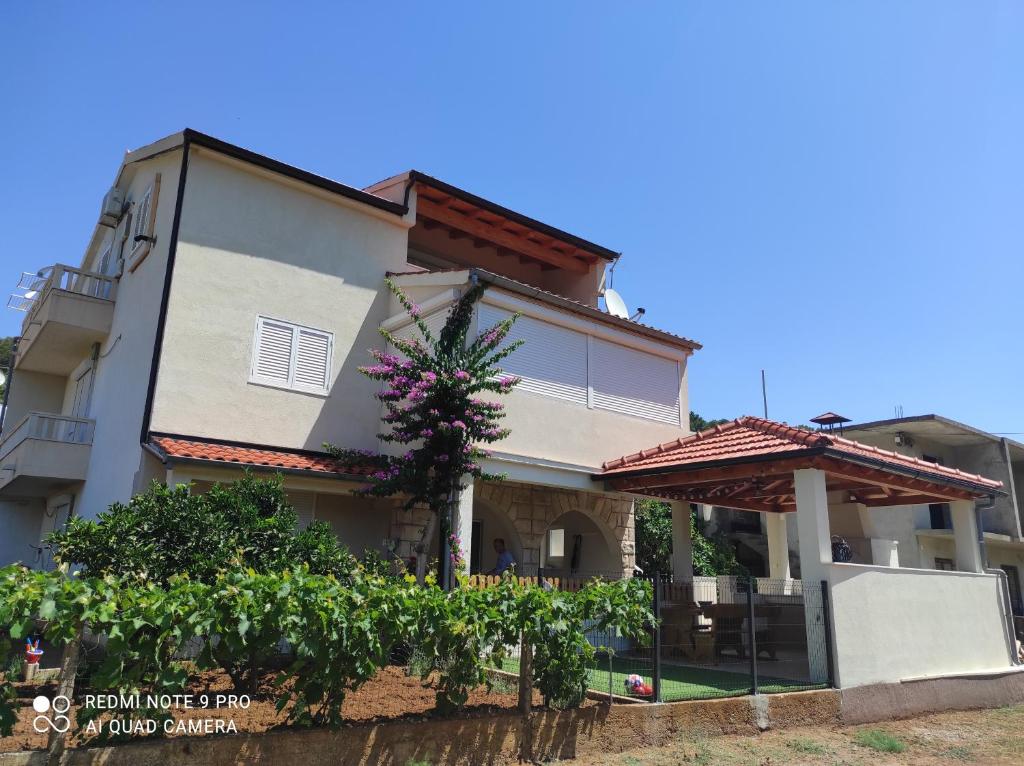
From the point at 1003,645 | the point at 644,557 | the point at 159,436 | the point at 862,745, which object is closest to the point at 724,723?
the point at 862,745

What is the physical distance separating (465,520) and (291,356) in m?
4.42

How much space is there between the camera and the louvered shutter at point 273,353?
1298cm

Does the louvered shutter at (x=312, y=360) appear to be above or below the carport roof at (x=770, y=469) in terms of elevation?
above

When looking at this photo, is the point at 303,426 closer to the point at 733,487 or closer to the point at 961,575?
the point at 733,487

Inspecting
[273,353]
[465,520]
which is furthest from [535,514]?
[273,353]

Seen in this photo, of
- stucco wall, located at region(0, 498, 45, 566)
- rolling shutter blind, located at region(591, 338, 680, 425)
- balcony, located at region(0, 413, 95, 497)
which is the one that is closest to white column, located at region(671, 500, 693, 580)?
rolling shutter blind, located at region(591, 338, 680, 425)

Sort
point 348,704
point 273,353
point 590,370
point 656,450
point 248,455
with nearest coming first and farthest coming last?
point 348,704 → point 248,455 → point 273,353 → point 656,450 → point 590,370

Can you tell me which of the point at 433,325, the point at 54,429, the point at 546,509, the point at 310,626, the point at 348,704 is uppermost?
the point at 433,325

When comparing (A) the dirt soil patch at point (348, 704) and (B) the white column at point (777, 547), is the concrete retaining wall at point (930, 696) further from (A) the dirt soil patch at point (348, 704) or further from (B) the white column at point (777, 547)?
(B) the white column at point (777, 547)

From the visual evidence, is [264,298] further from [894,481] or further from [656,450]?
[894,481]

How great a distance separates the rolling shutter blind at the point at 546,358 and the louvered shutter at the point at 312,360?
10.4 feet

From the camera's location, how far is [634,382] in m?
14.9

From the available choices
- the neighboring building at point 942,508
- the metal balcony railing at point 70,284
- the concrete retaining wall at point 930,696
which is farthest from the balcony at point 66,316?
the neighboring building at point 942,508

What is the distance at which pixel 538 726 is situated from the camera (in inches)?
290
